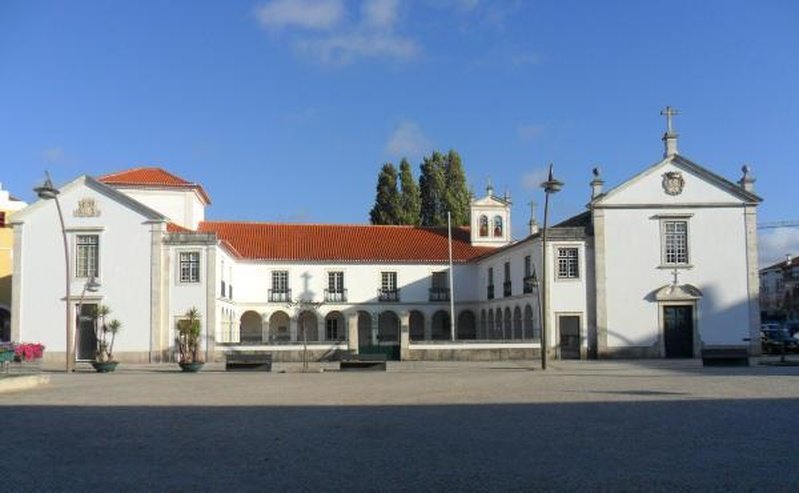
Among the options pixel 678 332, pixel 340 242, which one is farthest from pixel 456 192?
pixel 678 332

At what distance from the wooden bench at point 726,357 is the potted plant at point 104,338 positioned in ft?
70.9

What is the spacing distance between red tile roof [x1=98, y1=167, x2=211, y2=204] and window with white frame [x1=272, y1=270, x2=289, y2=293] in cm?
767

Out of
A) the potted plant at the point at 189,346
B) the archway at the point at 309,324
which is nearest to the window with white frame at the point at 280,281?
the archway at the point at 309,324

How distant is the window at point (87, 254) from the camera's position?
37.8 m

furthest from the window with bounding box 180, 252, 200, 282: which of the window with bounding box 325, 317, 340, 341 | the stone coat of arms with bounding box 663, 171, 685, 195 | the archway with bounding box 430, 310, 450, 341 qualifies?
the stone coat of arms with bounding box 663, 171, 685, 195

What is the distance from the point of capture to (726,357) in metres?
30.2

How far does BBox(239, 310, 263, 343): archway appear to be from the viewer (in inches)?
1988

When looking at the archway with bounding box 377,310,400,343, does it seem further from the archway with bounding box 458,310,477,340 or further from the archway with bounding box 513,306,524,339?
the archway with bounding box 513,306,524,339

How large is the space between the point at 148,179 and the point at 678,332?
1093 inches

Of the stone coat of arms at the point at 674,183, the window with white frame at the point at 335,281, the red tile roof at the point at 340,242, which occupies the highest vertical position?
the stone coat of arms at the point at 674,183

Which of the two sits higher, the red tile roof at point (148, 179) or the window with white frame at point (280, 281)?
the red tile roof at point (148, 179)

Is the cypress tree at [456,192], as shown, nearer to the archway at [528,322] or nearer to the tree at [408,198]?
the tree at [408,198]

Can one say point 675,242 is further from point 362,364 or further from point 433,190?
point 433,190

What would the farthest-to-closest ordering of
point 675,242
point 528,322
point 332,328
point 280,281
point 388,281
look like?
point 388,281
point 332,328
point 280,281
point 528,322
point 675,242
